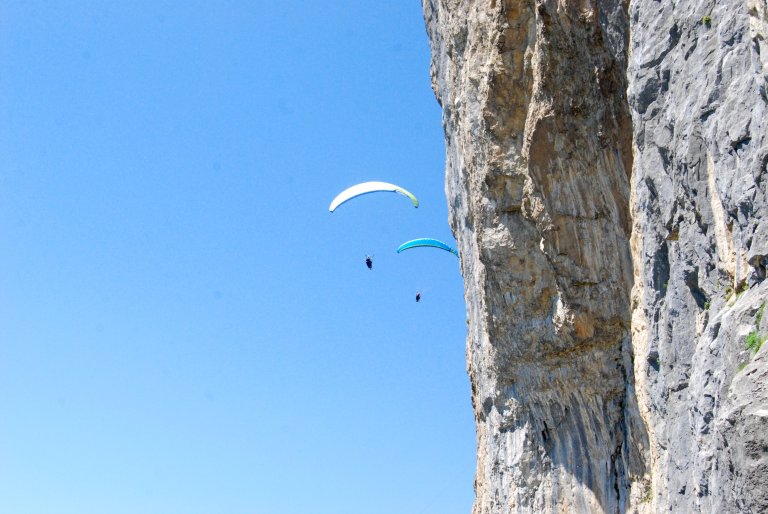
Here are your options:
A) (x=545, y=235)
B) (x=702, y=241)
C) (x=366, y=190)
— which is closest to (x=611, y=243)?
(x=545, y=235)

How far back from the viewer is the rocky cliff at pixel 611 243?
9305mm

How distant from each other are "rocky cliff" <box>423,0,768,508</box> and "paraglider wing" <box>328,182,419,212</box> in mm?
4770

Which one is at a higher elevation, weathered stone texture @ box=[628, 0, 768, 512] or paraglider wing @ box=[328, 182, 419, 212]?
paraglider wing @ box=[328, 182, 419, 212]

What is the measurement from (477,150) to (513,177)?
848mm

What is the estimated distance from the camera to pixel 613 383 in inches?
727

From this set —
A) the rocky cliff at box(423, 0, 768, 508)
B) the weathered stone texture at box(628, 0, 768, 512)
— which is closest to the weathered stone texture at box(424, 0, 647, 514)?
the rocky cliff at box(423, 0, 768, 508)

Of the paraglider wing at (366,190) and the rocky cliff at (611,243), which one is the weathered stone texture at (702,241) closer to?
the rocky cliff at (611,243)

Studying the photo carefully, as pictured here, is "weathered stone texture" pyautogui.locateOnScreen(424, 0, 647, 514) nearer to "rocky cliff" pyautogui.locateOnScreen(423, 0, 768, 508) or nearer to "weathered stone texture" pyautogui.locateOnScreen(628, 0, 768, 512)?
"rocky cliff" pyautogui.locateOnScreen(423, 0, 768, 508)

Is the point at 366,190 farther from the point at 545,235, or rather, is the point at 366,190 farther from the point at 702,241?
the point at 702,241

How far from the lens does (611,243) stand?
1705 centimetres

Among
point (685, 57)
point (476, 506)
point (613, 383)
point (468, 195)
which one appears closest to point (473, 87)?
point (468, 195)

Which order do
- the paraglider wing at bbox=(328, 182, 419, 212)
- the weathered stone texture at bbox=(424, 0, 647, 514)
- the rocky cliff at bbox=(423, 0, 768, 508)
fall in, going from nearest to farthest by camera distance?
the rocky cliff at bbox=(423, 0, 768, 508) → the weathered stone texture at bbox=(424, 0, 647, 514) → the paraglider wing at bbox=(328, 182, 419, 212)

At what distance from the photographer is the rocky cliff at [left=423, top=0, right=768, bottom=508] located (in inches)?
366

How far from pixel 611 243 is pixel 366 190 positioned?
10.5m
